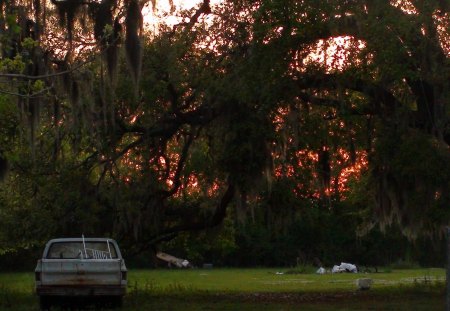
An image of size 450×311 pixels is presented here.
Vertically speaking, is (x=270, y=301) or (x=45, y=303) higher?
(x=45, y=303)

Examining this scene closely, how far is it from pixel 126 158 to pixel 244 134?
185 inches

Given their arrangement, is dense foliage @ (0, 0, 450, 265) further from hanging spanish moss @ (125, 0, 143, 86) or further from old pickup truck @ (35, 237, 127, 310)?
old pickup truck @ (35, 237, 127, 310)

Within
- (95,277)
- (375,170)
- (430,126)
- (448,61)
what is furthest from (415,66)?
(95,277)

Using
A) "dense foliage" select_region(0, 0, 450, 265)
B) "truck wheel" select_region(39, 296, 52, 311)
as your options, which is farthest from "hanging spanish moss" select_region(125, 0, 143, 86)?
"truck wheel" select_region(39, 296, 52, 311)

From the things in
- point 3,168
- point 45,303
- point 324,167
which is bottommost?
point 45,303

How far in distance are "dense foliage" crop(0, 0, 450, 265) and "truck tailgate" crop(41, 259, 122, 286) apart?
219cm

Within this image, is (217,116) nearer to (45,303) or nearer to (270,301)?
(270,301)

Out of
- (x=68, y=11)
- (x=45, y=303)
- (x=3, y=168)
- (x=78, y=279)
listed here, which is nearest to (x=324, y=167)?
(x=68, y=11)

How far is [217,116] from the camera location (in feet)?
63.6

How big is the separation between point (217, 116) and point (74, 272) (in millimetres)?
5253

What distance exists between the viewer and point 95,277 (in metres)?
16.2

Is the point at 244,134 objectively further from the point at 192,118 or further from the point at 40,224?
the point at 40,224

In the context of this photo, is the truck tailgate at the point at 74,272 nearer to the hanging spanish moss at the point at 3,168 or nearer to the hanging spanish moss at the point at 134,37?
the hanging spanish moss at the point at 3,168

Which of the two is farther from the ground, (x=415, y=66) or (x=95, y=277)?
(x=415, y=66)
